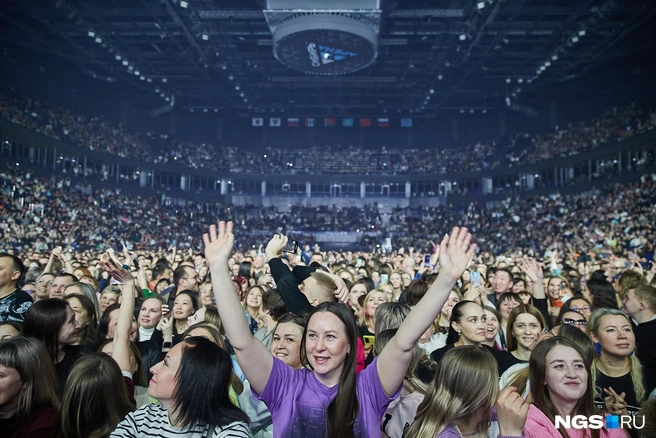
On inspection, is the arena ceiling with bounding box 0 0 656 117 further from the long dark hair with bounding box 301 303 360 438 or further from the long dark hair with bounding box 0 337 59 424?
the long dark hair with bounding box 0 337 59 424

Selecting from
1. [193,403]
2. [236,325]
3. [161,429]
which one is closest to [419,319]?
[236,325]

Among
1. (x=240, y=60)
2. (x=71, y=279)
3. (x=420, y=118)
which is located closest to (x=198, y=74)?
(x=240, y=60)

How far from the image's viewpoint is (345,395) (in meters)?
2.77

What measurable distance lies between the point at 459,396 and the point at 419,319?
1.85ft

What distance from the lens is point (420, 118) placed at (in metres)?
47.4

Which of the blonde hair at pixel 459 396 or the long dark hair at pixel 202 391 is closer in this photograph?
the long dark hair at pixel 202 391

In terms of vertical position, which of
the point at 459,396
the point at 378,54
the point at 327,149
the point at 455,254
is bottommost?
the point at 459,396

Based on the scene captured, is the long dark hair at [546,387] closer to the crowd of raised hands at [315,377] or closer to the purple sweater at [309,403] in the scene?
the crowd of raised hands at [315,377]

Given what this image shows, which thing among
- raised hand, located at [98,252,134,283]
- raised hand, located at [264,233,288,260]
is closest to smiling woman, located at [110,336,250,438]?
raised hand, located at [98,252,134,283]

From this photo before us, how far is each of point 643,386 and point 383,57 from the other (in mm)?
29556

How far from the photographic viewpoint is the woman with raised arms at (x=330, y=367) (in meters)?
2.72

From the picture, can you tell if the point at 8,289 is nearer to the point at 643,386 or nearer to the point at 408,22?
the point at 643,386

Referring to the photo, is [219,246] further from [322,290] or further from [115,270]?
[322,290]

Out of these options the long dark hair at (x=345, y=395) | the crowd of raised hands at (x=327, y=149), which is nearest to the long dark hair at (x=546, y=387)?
the long dark hair at (x=345, y=395)
